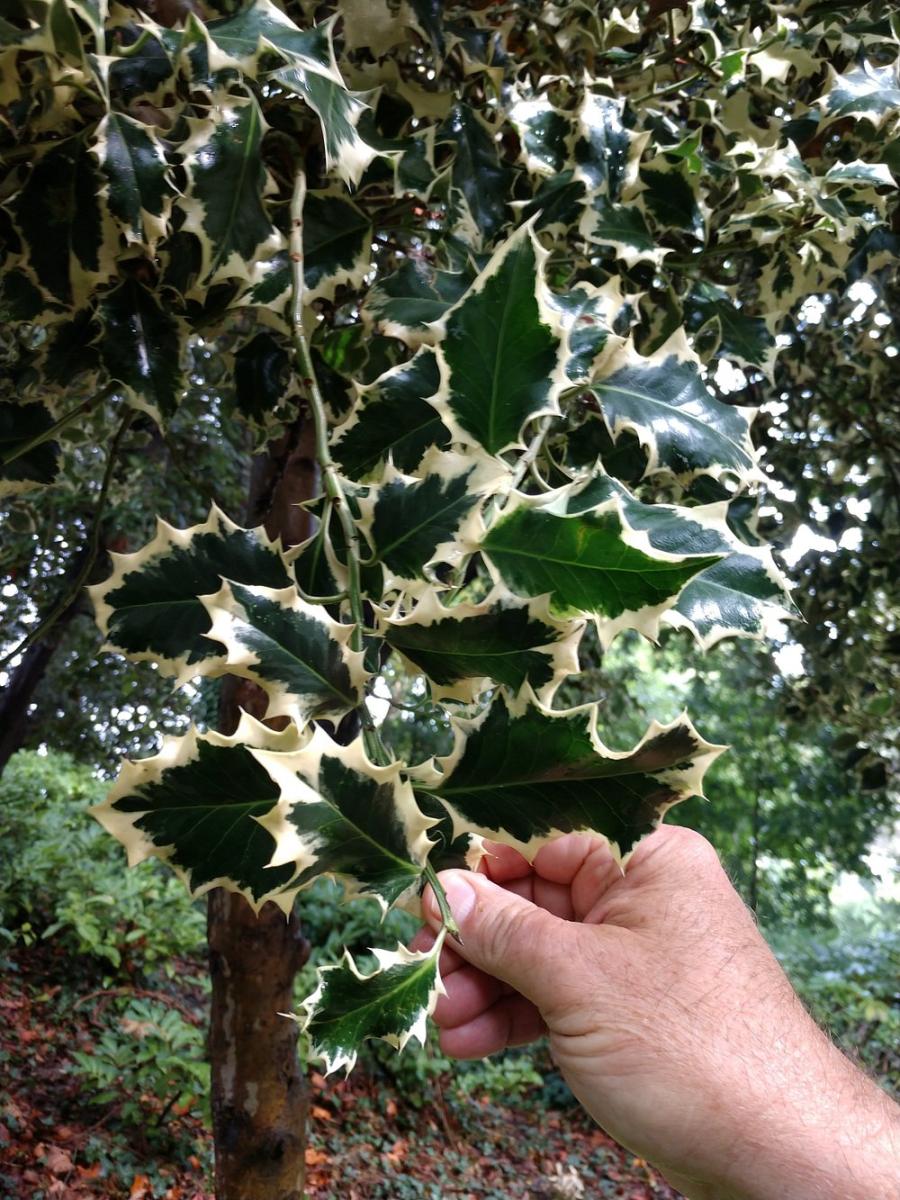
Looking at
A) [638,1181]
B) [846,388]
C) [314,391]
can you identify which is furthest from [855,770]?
[638,1181]

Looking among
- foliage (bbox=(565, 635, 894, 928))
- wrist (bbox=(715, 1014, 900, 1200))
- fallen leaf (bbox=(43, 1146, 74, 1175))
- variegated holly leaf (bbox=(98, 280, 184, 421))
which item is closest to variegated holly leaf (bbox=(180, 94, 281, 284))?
variegated holly leaf (bbox=(98, 280, 184, 421))

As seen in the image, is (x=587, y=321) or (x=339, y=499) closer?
(x=339, y=499)

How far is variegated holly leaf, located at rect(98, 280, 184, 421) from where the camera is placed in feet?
2.79

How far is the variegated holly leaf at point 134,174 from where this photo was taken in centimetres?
70

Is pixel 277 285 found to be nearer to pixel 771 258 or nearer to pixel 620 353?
pixel 620 353

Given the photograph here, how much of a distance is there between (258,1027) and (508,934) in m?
0.64

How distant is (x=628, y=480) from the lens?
95cm

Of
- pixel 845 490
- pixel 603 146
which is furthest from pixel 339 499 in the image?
pixel 845 490

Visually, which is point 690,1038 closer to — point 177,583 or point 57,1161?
point 177,583

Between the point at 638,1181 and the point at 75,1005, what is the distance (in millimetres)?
2457

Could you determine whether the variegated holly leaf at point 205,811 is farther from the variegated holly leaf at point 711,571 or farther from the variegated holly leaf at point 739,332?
the variegated holly leaf at point 739,332

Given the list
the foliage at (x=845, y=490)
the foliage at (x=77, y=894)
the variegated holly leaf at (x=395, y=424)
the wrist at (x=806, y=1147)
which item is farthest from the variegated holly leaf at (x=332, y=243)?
the foliage at (x=77, y=894)

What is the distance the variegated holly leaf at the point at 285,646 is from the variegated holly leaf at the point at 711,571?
0.54 ft

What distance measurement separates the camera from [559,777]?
0.55 m
